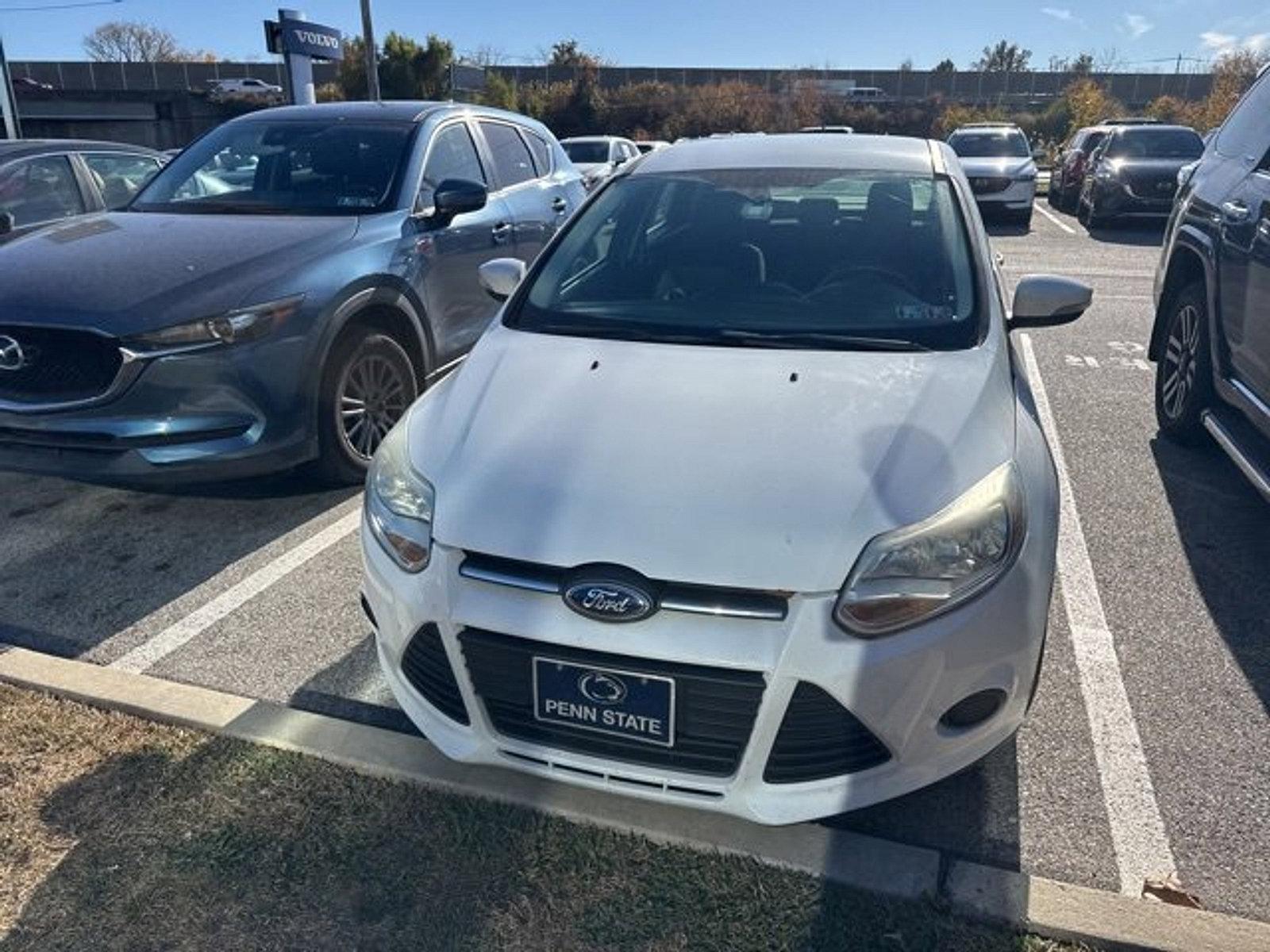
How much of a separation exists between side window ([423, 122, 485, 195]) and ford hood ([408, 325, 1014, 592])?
2.60 m

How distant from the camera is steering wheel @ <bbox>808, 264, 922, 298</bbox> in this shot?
305 cm

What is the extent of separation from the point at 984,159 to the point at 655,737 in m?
16.4

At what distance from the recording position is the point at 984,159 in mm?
16125

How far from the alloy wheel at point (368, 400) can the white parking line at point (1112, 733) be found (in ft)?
9.91

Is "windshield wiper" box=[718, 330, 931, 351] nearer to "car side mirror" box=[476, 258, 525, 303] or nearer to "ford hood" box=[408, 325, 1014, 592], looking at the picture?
"ford hood" box=[408, 325, 1014, 592]

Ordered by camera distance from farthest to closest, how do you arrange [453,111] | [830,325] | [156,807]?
1. [453,111]
2. [830,325]
3. [156,807]

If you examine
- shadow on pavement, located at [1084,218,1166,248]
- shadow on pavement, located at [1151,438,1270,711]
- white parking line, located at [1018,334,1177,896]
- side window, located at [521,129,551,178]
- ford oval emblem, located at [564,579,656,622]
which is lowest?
shadow on pavement, located at [1084,218,1166,248]

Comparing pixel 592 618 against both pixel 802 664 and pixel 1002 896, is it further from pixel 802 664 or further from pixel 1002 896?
pixel 1002 896

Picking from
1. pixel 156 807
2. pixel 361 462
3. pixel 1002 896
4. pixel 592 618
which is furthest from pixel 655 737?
pixel 361 462

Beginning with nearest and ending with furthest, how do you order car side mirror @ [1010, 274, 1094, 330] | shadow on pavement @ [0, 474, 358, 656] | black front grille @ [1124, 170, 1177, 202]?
car side mirror @ [1010, 274, 1094, 330] → shadow on pavement @ [0, 474, 358, 656] → black front grille @ [1124, 170, 1177, 202]

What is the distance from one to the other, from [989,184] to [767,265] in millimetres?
13671

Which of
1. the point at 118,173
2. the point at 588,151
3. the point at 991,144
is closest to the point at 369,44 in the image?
the point at 588,151

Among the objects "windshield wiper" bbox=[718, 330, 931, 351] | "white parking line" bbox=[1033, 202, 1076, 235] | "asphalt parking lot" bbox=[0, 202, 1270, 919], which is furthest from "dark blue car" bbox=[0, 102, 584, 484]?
"white parking line" bbox=[1033, 202, 1076, 235]

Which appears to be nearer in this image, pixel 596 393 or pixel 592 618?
pixel 592 618
